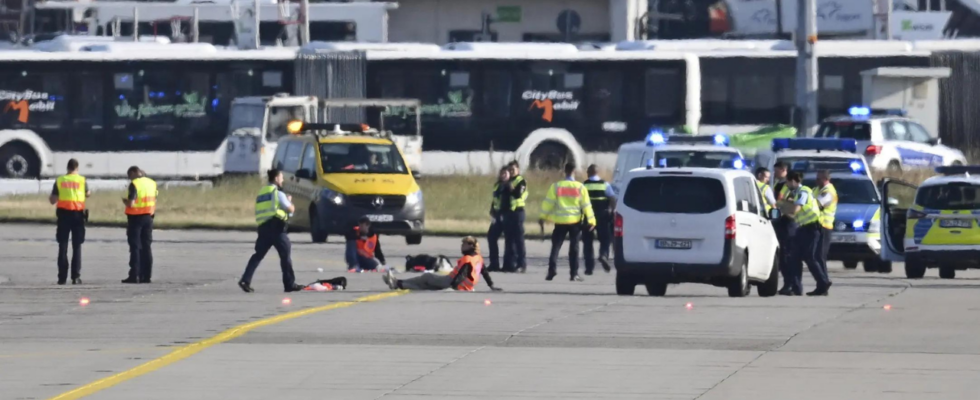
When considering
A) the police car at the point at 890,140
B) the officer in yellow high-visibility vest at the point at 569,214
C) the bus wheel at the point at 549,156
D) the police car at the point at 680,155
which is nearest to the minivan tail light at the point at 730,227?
the officer in yellow high-visibility vest at the point at 569,214

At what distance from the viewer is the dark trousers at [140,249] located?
23.1m

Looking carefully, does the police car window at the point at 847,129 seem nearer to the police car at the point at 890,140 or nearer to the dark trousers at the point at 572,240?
the police car at the point at 890,140

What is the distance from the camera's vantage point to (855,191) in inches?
1082

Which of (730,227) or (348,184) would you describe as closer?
(730,227)

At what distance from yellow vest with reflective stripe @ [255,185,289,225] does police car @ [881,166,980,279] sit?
836 cm

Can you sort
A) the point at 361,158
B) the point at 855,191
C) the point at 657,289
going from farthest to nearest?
the point at 361,158
the point at 855,191
the point at 657,289

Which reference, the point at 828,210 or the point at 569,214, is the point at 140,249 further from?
the point at 828,210

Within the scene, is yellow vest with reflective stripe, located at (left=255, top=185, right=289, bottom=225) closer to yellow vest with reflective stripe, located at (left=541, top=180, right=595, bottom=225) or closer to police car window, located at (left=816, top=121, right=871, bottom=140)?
yellow vest with reflective stripe, located at (left=541, top=180, right=595, bottom=225)

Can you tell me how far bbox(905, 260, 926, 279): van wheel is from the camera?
25.4 m

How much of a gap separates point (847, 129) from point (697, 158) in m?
12.1

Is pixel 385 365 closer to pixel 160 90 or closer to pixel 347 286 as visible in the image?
pixel 347 286

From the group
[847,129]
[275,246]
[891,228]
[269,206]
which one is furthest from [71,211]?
[847,129]

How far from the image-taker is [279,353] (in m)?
14.7

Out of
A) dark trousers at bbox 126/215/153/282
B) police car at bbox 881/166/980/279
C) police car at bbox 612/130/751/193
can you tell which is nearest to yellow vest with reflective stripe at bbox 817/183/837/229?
police car at bbox 881/166/980/279
